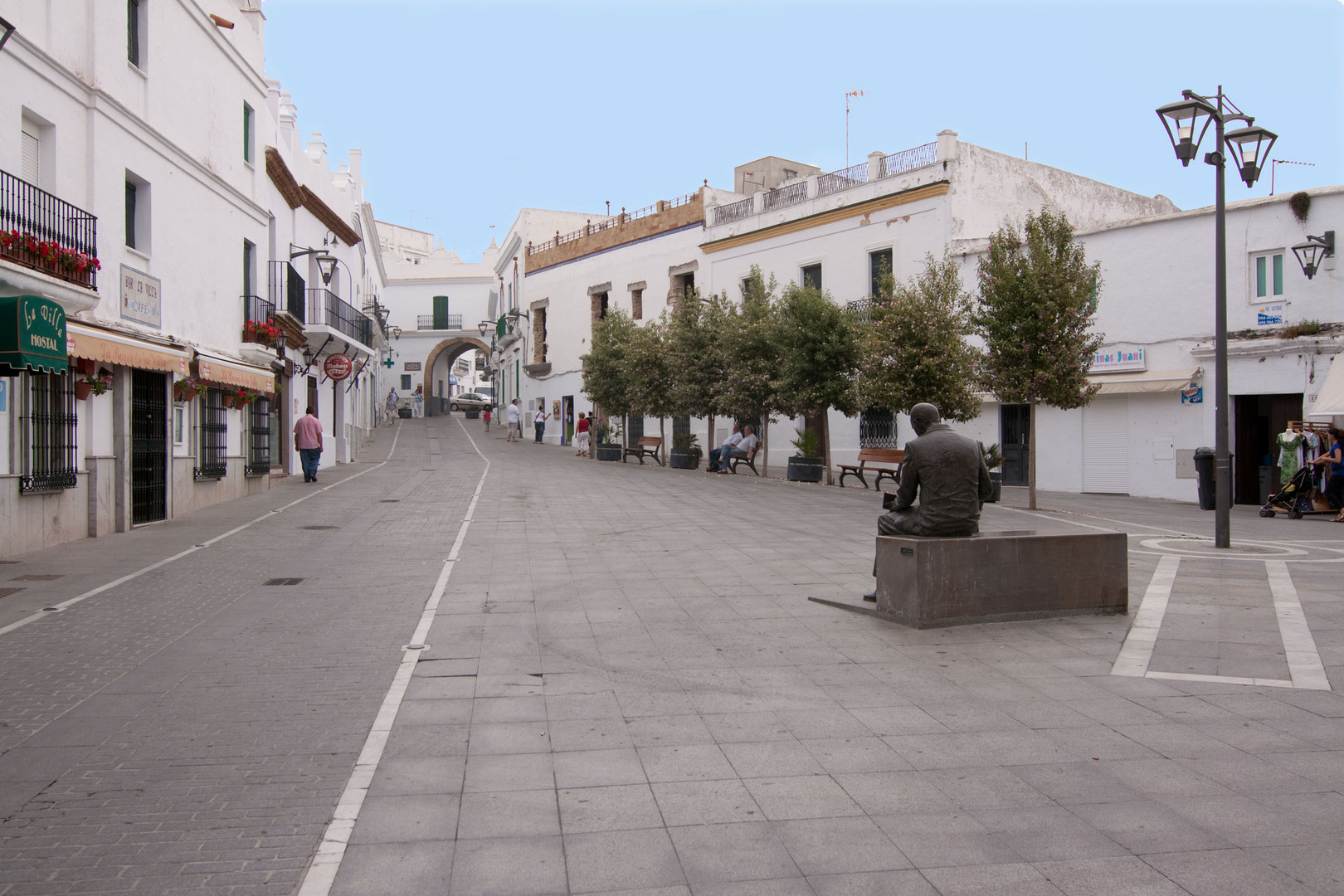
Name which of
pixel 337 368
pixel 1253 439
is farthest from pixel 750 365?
pixel 1253 439

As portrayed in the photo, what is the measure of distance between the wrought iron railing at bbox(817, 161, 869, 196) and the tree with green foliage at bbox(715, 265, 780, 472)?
5.77 meters

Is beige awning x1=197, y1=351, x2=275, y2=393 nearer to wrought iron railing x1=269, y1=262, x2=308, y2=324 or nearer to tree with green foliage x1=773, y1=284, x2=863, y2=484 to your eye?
wrought iron railing x1=269, y1=262, x2=308, y2=324

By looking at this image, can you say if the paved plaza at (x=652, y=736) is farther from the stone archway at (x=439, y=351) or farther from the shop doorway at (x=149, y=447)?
the stone archway at (x=439, y=351)

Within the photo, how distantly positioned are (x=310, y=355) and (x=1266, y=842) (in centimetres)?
2474

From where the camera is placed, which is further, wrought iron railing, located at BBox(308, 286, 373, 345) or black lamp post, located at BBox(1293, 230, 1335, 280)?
wrought iron railing, located at BBox(308, 286, 373, 345)

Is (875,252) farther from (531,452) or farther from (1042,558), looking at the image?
(1042,558)

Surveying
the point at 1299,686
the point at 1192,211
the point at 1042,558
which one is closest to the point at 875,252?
the point at 1192,211

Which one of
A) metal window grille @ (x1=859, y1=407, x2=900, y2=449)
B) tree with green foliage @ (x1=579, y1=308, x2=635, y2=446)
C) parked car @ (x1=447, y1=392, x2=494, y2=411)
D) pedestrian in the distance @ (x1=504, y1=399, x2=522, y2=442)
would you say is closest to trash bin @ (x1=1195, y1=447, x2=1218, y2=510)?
metal window grille @ (x1=859, y1=407, x2=900, y2=449)

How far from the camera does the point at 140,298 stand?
46.0ft

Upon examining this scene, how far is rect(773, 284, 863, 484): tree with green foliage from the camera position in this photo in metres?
21.0

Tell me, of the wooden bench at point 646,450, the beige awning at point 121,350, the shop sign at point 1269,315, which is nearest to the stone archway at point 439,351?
the wooden bench at point 646,450

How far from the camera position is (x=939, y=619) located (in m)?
6.96

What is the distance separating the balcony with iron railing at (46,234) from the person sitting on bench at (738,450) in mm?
16131

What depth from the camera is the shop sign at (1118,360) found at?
67.4ft
